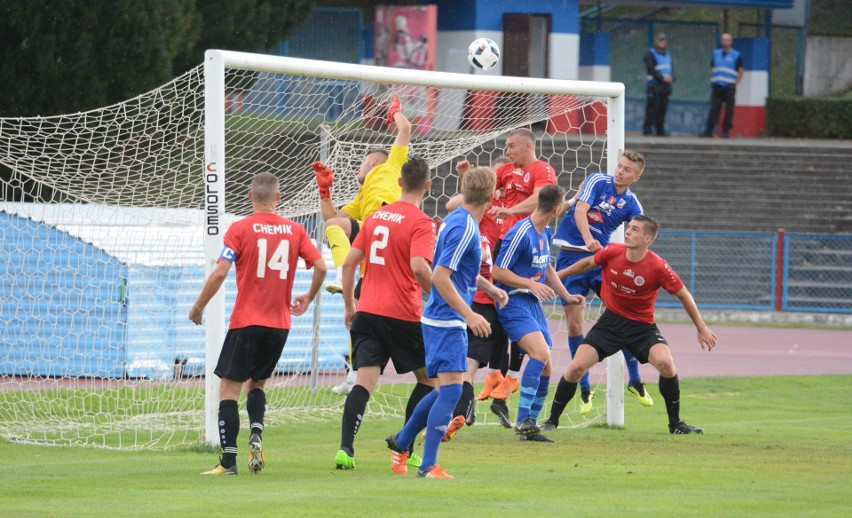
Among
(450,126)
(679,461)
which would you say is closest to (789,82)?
(450,126)

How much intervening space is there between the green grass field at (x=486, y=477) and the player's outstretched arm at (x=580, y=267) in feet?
4.44

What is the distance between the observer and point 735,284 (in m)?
24.2

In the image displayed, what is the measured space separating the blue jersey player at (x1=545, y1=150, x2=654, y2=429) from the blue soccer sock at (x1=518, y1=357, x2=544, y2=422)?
118 cm

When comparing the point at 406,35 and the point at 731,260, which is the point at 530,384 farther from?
the point at 406,35

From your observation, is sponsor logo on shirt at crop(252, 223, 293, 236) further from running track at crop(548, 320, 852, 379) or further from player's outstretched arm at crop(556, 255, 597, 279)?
running track at crop(548, 320, 852, 379)

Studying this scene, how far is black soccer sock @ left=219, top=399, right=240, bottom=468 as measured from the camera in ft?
27.1

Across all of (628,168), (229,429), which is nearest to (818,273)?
(628,168)

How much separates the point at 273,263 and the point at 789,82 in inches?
1310

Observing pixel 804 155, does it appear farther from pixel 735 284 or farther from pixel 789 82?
pixel 789 82

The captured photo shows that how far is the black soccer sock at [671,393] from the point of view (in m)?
10.6

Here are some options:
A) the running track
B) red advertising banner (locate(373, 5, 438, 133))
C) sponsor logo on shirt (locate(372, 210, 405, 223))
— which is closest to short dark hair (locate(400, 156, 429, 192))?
sponsor logo on shirt (locate(372, 210, 405, 223))

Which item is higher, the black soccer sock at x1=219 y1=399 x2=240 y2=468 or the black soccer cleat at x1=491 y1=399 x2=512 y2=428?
the black soccer sock at x1=219 y1=399 x2=240 y2=468

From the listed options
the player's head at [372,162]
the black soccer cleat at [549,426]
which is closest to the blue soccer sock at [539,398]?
the black soccer cleat at [549,426]

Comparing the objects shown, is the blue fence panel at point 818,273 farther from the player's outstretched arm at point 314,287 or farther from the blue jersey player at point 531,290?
the player's outstretched arm at point 314,287
